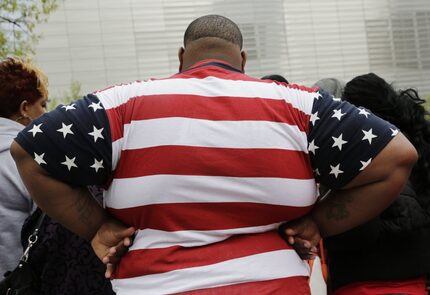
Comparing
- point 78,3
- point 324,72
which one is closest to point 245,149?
point 324,72

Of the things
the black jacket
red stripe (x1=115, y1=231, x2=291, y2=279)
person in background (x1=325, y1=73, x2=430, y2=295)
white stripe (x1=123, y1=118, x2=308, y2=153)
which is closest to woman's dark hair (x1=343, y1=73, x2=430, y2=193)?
person in background (x1=325, y1=73, x2=430, y2=295)

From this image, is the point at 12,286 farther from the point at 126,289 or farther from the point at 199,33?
the point at 199,33

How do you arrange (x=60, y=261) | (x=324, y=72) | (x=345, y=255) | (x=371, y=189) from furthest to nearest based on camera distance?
(x=324, y=72) → (x=345, y=255) → (x=60, y=261) → (x=371, y=189)

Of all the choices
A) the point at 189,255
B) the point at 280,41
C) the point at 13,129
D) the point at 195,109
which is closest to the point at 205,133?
the point at 195,109

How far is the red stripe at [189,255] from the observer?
1.41m

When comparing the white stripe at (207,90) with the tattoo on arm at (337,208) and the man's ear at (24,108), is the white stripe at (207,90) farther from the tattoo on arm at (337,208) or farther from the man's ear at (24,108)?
the man's ear at (24,108)

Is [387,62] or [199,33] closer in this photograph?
[199,33]

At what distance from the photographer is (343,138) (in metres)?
1.48

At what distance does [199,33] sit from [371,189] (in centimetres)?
78

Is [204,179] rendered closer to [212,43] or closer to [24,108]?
[212,43]

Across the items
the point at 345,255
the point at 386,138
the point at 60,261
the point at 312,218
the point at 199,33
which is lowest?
the point at 345,255

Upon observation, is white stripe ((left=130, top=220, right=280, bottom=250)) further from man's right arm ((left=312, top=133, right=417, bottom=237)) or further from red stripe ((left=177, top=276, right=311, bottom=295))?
man's right arm ((left=312, top=133, right=417, bottom=237))

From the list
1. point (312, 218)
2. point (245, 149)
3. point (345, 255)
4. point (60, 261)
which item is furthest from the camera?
point (345, 255)

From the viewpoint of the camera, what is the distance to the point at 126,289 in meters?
1.48
